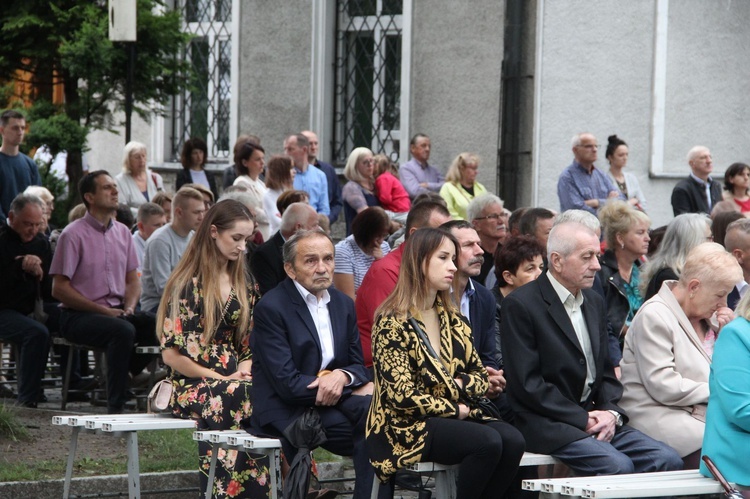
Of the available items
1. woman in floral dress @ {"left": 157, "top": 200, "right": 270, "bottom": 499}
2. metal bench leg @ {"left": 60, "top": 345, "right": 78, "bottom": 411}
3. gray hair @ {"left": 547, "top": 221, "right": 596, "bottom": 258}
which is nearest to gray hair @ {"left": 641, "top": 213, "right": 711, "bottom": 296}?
gray hair @ {"left": 547, "top": 221, "right": 596, "bottom": 258}

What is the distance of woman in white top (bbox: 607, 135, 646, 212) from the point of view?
14273 mm

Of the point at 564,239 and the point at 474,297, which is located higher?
the point at 564,239


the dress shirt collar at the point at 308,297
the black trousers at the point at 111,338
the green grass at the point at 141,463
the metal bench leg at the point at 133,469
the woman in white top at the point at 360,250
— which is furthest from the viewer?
the black trousers at the point at 111,338

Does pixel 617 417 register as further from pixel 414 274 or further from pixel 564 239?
pixel 414 274

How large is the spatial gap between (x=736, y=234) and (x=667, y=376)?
259 centimetres

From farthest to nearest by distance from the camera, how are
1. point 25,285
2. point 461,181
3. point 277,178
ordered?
point 461,181, point 277,178, point 25,285

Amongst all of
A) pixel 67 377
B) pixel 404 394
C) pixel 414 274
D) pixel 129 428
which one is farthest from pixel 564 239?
pixel 67 377

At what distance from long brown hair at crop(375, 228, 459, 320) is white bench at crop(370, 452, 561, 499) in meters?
0.77

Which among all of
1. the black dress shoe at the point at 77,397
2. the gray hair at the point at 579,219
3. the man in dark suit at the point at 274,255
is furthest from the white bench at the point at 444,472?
the black dress shoe at the point at 77,397

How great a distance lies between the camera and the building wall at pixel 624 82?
1567 centimetres

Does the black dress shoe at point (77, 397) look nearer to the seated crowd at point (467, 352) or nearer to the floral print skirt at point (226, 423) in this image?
the seated crowd at point (467, 352)

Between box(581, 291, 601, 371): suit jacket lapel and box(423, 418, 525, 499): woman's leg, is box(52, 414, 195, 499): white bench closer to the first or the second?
box(423, 418, 525, 499): woman's leg

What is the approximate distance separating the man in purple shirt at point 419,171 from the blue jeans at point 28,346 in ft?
18.5

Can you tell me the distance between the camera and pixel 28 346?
415 inches
